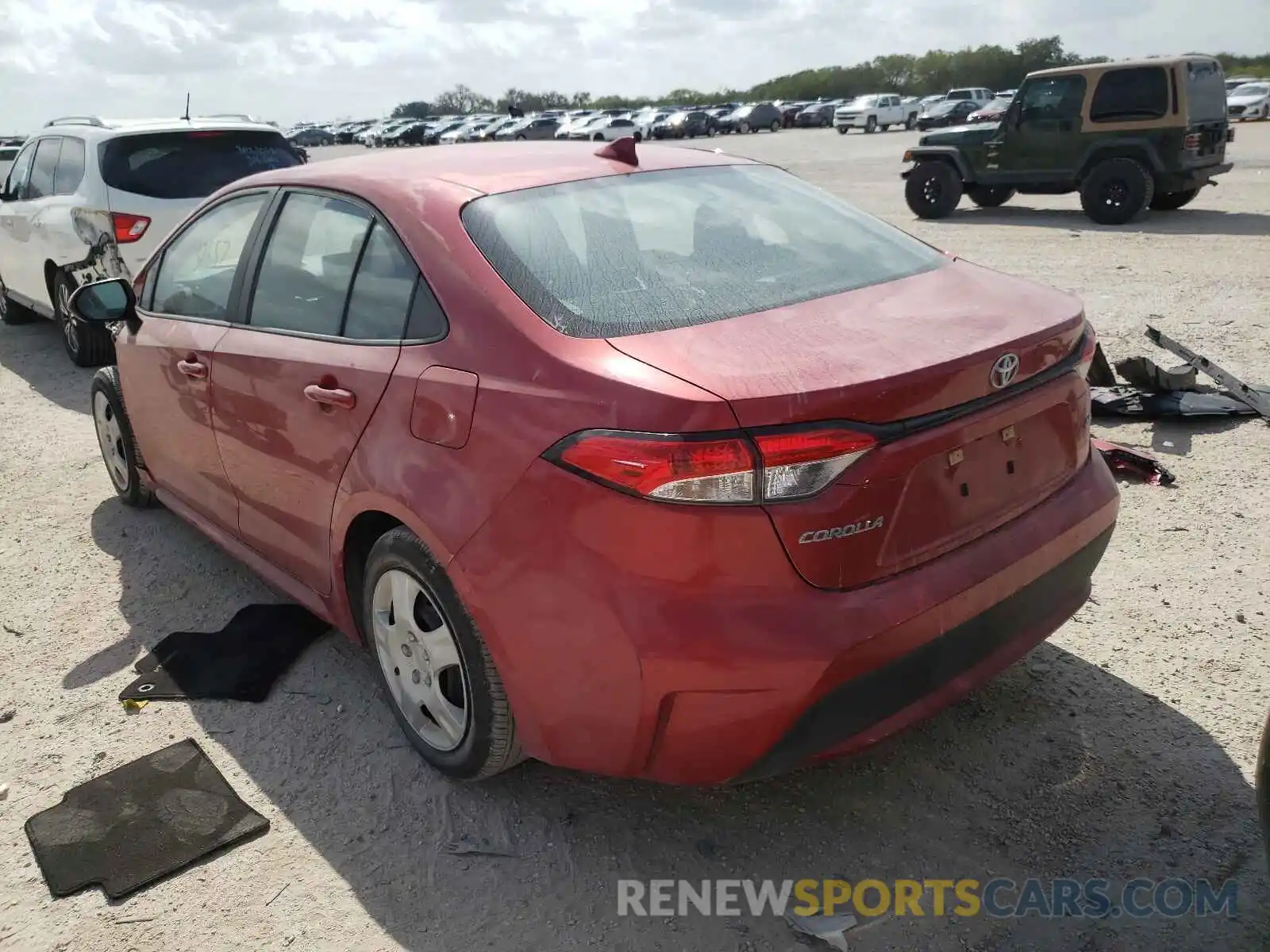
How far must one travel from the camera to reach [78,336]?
25.7 ft

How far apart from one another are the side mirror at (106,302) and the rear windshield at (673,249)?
6.95 ft

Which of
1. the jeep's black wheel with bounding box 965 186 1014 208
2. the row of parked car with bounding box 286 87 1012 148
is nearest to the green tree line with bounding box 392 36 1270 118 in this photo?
the row of parked car with bounding box 286 87 1012 148

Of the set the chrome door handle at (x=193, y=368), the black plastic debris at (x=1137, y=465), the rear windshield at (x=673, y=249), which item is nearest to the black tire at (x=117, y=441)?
the chrome door handle at (x=193, y=368)

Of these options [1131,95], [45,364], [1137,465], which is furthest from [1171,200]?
[45,364]

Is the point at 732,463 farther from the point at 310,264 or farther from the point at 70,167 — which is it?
the point at 70,167

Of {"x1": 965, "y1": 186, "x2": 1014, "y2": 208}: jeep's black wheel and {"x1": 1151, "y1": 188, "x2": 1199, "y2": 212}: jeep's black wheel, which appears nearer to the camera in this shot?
{"x1": 1151, "y1": 188, "x2": 1199, "y2": 212}: jeep's black wheel

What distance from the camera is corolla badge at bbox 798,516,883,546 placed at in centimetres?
207

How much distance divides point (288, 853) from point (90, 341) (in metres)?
6.42

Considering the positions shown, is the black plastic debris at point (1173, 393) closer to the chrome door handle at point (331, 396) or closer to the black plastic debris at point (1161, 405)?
the black plastic debris at point (1161, 405)

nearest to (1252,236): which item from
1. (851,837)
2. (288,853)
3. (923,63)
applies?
(851,837)

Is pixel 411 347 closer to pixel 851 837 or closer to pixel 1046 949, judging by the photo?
pixel 851 837

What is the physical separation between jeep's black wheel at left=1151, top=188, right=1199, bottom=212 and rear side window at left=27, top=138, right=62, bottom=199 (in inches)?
503

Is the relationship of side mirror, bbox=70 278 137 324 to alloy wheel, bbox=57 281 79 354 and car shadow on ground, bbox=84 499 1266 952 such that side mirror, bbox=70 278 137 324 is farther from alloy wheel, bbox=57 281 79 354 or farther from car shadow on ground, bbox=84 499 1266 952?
alloy wheel, bbox=57 281 79 354

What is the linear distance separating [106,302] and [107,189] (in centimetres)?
369
